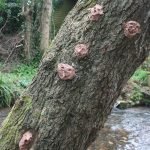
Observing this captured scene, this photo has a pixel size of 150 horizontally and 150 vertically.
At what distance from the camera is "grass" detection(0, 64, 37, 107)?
8325 mm

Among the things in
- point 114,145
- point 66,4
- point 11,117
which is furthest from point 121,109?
point 11,117

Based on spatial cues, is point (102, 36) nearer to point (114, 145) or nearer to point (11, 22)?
point (114, 145)

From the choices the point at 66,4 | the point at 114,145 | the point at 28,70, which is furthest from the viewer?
the point at 66,4

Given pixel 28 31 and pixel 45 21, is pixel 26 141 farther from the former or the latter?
pixel 45 21

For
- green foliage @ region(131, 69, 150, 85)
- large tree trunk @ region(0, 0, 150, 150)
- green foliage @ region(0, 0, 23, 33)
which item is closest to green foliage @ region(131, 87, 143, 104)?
green foliage @ region(131, 69, 150, 85)

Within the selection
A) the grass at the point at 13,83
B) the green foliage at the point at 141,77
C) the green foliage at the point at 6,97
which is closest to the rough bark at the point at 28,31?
the grass at the point at 13,83

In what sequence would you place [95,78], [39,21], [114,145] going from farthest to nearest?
[39,21] < [114,145] < [95,78]

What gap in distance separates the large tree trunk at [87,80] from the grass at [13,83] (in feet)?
21.0

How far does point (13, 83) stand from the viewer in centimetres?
912

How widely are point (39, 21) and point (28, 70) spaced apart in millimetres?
2265

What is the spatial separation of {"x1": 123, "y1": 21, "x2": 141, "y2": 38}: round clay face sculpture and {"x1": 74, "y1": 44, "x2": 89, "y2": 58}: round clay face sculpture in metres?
0.16

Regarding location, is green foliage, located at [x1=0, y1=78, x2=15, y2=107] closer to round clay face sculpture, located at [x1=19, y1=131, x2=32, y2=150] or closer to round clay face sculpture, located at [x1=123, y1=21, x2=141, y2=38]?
round clay face sculpture, located at [x1=19, y1=131, x2=32, y2=150]

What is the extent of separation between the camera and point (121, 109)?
374 inches

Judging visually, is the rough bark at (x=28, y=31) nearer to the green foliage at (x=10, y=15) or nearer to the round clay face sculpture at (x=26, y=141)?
the green foliage at (x=10, y=15)
